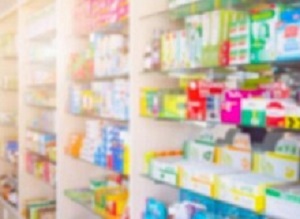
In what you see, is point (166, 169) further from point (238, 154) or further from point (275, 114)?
point (275, 114)

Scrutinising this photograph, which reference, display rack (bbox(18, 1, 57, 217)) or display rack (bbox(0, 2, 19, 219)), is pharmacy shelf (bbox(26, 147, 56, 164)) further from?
display rack (bbox(0, 2, 19, 219))

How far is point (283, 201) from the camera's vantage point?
56.0 inches

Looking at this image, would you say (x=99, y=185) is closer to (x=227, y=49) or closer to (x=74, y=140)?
(x=74, y=140)

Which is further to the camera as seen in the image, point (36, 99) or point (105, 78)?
point (36, 99)

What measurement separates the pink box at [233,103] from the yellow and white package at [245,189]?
0.21m

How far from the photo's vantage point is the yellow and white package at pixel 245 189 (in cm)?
152

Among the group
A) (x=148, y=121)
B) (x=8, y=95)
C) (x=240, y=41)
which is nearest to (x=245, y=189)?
(x=240, y=41)

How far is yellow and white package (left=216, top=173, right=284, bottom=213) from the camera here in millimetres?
1517

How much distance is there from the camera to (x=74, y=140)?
9.96 ft

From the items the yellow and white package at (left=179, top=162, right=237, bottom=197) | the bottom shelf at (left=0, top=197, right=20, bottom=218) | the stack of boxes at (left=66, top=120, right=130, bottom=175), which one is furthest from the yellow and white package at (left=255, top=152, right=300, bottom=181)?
the bottom shelf at (left=0, top=197, right=20, bottom=218)

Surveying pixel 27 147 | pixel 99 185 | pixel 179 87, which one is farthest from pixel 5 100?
pixel 179 87

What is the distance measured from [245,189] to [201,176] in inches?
9.8

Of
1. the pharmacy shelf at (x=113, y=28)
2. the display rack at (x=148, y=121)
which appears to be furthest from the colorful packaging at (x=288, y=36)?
the pharmacy shelf at (x=113, y=28)

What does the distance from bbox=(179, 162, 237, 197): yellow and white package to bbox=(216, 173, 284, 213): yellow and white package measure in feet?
0.14
